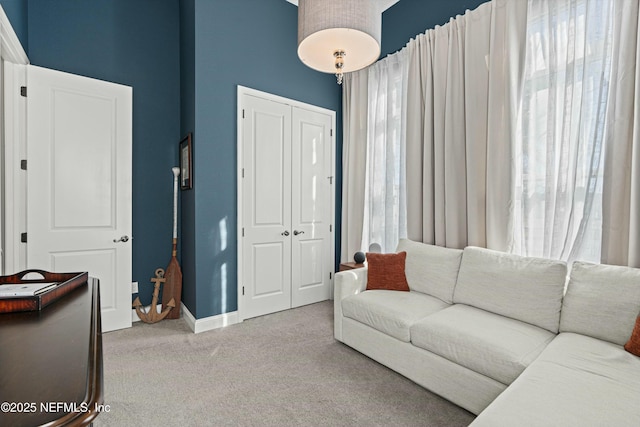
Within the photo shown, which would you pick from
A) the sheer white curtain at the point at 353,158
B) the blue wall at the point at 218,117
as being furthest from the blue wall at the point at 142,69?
the sheer white curtain at the point at 353,158

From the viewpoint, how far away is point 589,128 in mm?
2127

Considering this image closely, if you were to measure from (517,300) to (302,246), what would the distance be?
7.44 feet

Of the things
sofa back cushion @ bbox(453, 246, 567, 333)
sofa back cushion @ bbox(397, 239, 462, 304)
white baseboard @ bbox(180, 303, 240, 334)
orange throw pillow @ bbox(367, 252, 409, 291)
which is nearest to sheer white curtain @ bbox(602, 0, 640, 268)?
sofa back cushion @ bbox(453, 246, 567, 333)

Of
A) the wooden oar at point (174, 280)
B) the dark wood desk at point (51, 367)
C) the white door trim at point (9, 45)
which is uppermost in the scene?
the white door trim at point (9, 45)

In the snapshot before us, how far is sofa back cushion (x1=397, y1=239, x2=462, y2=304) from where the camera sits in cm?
252

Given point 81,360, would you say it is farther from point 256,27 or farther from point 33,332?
point 256,27

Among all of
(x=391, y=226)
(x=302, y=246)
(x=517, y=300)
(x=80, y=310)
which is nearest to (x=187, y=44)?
(x=302, y=246)

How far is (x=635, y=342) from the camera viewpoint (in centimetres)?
157

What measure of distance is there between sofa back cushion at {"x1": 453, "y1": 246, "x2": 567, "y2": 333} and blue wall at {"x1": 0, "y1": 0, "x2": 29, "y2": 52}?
3582mm

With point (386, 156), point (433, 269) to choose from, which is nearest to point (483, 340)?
point (433, 269)

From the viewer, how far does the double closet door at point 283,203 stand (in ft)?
11.0

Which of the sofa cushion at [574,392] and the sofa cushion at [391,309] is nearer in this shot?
the sofa cushion at [574,392]

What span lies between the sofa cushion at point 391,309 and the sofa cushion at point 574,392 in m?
0.77

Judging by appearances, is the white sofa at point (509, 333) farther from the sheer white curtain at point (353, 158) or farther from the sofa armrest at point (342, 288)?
the sheer white curtain at point (353, 158)
